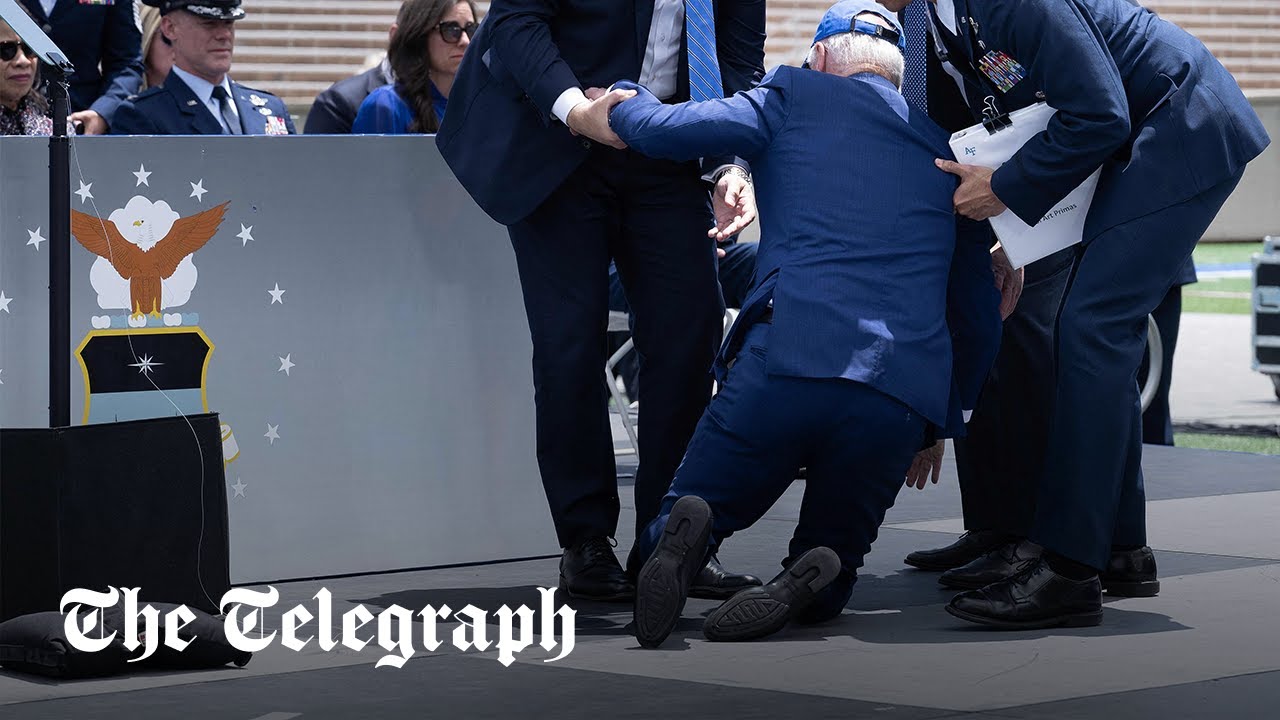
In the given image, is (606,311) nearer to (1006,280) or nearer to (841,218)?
(841,218)

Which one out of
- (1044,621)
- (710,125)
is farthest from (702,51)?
(1044,621)

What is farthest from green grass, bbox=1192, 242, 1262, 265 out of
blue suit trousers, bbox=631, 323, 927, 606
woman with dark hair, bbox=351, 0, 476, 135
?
blue suit trousers, bbox=631, 323, 927, 606

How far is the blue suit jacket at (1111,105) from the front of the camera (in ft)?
14.7

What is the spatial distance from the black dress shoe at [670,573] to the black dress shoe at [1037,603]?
67 cm

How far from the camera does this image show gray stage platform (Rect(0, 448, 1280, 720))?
3.76m

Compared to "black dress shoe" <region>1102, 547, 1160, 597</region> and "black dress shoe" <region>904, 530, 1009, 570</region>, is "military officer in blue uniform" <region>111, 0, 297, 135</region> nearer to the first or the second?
"black dress shoe" <region>904, 530, 1009, 570</region>

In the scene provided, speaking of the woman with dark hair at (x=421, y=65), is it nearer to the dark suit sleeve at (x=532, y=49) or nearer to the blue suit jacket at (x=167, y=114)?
the blue suit jacket at (x=167, y=114)

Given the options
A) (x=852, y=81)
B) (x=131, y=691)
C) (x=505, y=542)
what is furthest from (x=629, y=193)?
(x=131, y=691)

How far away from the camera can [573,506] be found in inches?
203

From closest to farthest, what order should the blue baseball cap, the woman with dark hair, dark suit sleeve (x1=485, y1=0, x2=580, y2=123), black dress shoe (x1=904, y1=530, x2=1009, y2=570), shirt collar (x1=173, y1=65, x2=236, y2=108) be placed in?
the blue baseball cap → dark suit sleeve (x1=485, y1=0, x2=580, y2=123) → black dress shoe (x1=904, y1=530, x2=1009, y2=570) → shirt collar (x1=173, y1=65, x2=236, y2=108) → the woman with dark hair

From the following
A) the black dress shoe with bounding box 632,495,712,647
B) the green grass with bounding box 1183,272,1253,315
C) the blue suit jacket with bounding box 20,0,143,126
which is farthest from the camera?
the green grass with bounding box 1183,272,1253,315

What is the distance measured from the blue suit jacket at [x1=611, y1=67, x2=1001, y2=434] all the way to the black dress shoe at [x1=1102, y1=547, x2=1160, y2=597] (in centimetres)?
67

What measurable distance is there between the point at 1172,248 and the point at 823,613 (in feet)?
3.74

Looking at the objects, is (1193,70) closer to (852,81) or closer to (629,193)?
(852,81)
